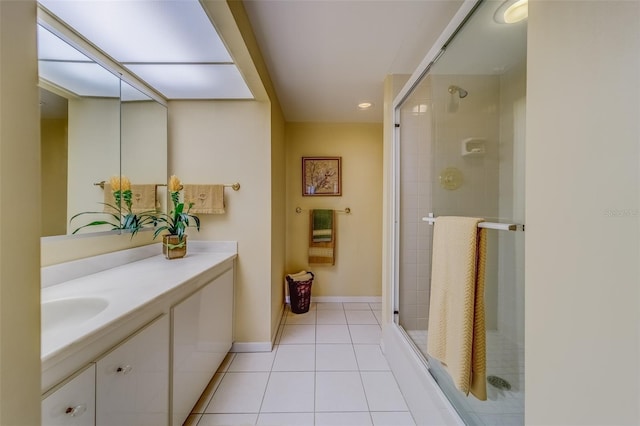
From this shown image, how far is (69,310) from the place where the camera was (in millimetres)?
954

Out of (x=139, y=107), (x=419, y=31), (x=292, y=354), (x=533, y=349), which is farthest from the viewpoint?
(x=292, y=354)

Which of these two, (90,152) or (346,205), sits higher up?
(90,152)

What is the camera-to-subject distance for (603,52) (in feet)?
1.61

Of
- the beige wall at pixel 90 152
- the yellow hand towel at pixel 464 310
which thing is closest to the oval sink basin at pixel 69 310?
the beige wall at pixel 90 152

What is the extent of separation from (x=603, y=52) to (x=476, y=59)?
3.55 feet

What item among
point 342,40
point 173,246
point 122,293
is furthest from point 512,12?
point 173,246

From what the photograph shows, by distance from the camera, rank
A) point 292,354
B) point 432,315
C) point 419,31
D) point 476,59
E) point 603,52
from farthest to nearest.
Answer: point 292,354, point 419,31, point 476,59, point 432,315, point 603,52

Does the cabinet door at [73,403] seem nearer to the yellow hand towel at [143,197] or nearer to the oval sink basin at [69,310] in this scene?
the oval sink basin at [69,310]

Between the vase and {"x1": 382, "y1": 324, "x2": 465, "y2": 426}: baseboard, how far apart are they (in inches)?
65.6

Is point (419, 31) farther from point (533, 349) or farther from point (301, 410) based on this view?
point (301, 410)

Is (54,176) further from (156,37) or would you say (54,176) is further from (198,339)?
(198,339)

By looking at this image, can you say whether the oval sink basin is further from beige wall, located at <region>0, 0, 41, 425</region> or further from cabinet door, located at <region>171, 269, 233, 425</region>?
beige wall, located at <region>0, 0, 41, 425</region>

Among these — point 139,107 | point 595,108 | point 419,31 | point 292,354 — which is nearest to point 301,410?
point 292,354

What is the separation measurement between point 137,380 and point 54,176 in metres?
1.01
